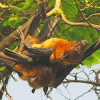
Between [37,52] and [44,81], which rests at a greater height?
[37,52]

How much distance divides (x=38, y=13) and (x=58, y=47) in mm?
1060

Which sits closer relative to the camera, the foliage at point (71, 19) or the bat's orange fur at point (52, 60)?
the bat's orange fur at point (52, 60)

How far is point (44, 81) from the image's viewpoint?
17.5 feet

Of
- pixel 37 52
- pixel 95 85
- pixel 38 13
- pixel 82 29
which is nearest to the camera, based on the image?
pixel 37 52

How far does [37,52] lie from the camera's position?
4875 mm

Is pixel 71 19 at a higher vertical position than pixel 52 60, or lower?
lower

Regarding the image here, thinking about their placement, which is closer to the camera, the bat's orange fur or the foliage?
the bat's orange fur

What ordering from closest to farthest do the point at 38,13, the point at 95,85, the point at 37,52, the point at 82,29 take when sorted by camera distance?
the point at 37,52
the point at 38,13
the point at 95,85
the point at 82,29

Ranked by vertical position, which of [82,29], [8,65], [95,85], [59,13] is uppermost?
[59,13]

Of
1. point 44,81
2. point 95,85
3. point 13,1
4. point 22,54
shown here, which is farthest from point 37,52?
point 13,1

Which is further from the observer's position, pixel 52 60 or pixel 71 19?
pixel 71 19

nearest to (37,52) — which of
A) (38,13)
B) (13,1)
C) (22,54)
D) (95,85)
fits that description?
(22,54)

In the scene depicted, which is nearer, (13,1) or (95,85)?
(95,85)

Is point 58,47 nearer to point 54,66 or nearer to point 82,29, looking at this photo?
point 54,66
